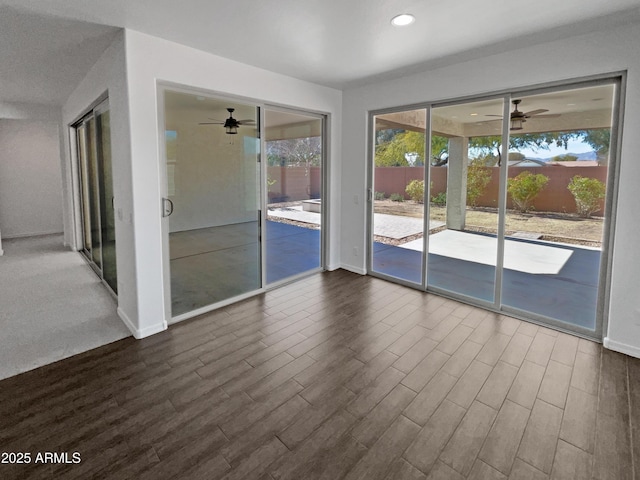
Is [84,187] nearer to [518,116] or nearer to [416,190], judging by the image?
[416,190]

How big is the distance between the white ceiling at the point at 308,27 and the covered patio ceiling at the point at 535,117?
509 millimetres

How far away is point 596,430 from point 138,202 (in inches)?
143

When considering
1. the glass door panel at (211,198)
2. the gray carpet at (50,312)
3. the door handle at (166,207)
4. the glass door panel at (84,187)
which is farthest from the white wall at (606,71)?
the glass door panel at (84,187)

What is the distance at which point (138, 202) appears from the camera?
10.1 feet

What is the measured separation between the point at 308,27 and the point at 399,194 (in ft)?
8.06

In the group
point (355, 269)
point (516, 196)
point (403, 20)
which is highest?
point (403, 20)

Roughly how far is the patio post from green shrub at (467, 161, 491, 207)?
0.05 meters

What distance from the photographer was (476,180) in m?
3.89

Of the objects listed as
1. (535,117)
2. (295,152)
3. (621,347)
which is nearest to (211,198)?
(295,152)

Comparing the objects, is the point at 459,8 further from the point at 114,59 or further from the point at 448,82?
the point at 114,59

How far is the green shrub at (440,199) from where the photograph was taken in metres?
4.27

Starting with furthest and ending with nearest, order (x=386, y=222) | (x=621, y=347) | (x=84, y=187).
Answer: (x=84, y=187), (x=386, y=222), (x=621, y=347)

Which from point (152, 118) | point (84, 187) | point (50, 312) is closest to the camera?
point (152, 118)

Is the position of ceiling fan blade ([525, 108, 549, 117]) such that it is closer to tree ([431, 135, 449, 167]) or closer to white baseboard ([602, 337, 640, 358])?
tree ([431, 135, 449, 167])
